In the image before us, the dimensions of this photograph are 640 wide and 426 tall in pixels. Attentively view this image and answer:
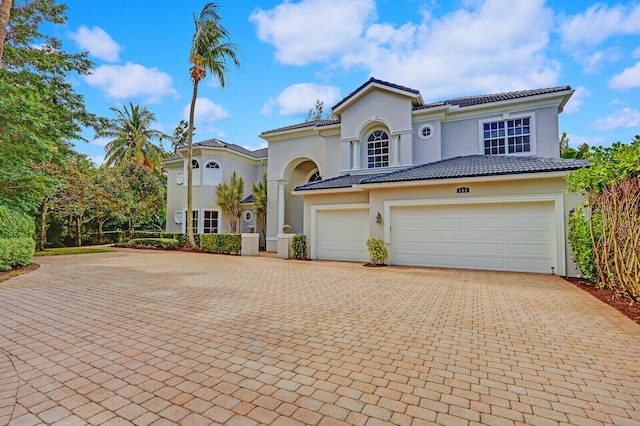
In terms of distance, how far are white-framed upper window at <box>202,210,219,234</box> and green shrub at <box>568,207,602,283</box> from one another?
63.3ft

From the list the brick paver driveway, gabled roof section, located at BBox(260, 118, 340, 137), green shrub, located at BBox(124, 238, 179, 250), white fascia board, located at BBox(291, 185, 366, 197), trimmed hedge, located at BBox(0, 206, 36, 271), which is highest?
gabled roof section, located at BBox(260, 118, 340, 137)

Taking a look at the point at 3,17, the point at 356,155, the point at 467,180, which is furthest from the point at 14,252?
the point at 467,180

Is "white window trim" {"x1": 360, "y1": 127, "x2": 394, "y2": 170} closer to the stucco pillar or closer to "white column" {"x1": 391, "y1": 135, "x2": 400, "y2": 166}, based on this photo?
"white column" {"x1": 391, "y1": 135, "x2": 400, "y2": 166}

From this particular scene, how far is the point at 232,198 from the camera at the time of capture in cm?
2011

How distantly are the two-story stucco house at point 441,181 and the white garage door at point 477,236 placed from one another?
0.11 ft

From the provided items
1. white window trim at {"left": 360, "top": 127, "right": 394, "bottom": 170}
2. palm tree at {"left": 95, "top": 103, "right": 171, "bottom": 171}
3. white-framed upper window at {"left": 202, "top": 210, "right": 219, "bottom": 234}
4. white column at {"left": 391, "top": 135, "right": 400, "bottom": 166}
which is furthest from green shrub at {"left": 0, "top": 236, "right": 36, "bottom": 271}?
palm tree at {"left": 95, "top": 103, "right": 171, "bottom": 171}

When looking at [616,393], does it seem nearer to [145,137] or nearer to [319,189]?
[319,189]

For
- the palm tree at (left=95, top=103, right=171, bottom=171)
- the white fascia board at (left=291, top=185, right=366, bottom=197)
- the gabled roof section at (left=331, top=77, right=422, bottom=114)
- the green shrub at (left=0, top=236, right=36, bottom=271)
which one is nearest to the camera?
the green shrub at (left=0, top=236, right=36, bottom=271)

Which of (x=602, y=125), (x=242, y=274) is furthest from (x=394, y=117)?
(x=602, y=125)

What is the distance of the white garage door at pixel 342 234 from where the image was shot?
13.4 metres

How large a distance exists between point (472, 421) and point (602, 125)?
33.5 m

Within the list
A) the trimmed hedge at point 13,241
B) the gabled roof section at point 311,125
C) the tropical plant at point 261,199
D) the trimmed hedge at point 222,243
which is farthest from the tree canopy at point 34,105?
the gabled roof section at point 311,125

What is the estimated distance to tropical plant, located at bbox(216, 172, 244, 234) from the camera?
Result: 20109mm

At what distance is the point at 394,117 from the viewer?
48.2 ft
